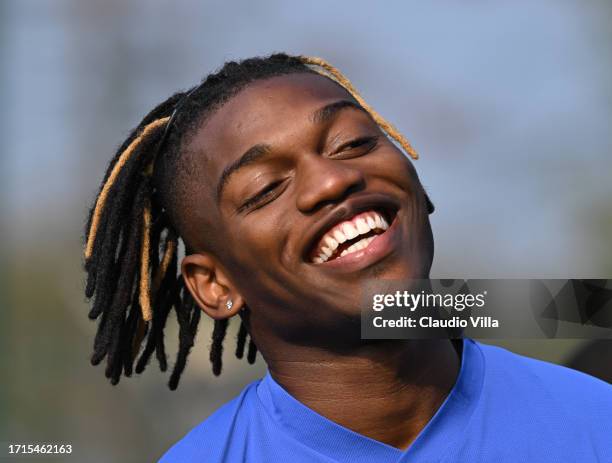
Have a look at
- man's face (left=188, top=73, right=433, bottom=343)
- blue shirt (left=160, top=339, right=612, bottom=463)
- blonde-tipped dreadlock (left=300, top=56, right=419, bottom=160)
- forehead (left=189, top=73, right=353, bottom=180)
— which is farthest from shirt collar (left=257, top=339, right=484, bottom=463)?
blonde-tipped dreadlock (left=300, top=56, right=419, bottom=160)

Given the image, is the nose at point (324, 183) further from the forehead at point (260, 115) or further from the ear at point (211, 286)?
the ear at point (211, 286)

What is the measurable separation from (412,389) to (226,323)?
3.08 feet

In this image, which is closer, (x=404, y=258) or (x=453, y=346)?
(x=404, y=258)

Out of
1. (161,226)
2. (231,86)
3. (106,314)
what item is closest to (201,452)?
(106,314)

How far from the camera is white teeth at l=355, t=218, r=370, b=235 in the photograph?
7.85 ft

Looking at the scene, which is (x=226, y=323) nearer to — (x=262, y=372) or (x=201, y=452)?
(x=201, y=452)

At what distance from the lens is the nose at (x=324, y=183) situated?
7.72ft

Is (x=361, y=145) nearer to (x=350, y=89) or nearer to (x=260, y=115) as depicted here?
(x=260, y=115)

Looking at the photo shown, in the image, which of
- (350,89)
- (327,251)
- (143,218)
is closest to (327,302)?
(327,251)

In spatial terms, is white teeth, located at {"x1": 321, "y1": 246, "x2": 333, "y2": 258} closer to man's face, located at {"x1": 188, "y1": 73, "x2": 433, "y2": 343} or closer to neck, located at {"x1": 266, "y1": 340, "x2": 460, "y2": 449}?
man's face, located at {"x1": 188, "y1": 73, "x2": 433, "y2": 343}

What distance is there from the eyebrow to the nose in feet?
0.45

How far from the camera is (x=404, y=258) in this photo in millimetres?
2391

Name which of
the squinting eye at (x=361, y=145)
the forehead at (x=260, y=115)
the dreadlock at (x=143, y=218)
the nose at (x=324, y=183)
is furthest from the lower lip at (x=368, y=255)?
the dreadlock at (x=143, y=218)

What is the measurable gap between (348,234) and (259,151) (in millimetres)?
349
